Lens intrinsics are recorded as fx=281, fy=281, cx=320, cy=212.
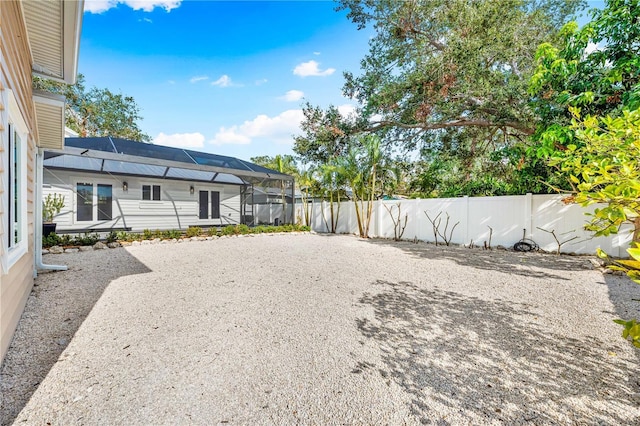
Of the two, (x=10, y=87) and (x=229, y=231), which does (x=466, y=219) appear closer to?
(x=229, y=231)

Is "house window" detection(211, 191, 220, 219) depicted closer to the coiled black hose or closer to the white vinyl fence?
the white vinyl fence

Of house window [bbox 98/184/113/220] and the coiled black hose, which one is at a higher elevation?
house window [bbox 98/184/113/220]

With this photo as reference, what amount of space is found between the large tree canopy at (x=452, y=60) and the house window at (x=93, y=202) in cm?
977

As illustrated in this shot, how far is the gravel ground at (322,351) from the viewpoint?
1.76 m

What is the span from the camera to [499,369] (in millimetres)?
2178

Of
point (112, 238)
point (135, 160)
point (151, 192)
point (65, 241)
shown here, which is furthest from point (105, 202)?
point (135, 160)

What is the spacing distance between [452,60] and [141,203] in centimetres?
1191

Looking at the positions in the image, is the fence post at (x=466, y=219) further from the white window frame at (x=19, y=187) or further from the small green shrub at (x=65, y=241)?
the small green shrub at (x=65, y=241)

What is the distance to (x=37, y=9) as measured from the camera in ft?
→ 10.0

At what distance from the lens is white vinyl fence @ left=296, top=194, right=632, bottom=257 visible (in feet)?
21.9

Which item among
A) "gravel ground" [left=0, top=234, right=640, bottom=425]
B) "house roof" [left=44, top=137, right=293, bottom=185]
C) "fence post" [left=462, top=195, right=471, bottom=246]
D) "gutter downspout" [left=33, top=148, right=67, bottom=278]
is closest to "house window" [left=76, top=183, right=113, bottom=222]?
"house roof" [left=44, top=137, right=293, bottom=185]

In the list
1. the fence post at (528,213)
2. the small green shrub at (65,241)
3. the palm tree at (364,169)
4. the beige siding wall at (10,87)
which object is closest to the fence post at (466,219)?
the fence post at (528,213)

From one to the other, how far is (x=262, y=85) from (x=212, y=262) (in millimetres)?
8666

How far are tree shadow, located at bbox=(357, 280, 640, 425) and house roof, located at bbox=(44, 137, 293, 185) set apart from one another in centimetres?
775
